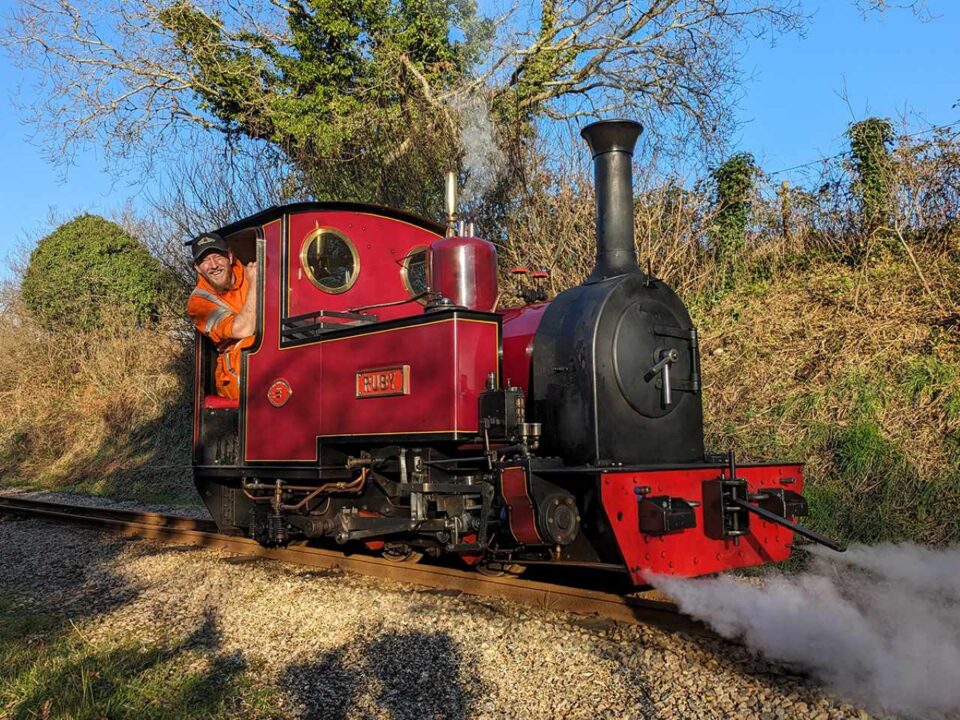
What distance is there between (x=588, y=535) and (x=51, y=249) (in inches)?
710

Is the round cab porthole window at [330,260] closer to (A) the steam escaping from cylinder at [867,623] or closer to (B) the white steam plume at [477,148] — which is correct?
(A) the steam escaping from cylinder at [867,623]

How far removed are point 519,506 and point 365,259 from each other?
2.56 m

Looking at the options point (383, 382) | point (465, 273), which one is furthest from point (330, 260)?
point (383, 382)

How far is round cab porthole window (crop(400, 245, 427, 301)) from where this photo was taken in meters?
6.13

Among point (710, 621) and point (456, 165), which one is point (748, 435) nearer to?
point (710, 621)

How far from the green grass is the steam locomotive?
147 cm

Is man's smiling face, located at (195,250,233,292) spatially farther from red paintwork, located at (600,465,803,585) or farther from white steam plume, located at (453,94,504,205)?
white steam plume, located at (453,94,504,205)

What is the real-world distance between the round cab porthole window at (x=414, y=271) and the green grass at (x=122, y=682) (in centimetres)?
305

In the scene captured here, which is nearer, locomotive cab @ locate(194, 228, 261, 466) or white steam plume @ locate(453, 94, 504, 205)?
locomotive cab @ locate(194, 228, 261, 466)

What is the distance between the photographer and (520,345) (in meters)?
4.86

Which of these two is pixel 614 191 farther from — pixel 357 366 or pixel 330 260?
pixel 330 260

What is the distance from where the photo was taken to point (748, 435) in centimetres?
743

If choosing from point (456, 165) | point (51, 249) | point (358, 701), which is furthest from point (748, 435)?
point (51, 249)

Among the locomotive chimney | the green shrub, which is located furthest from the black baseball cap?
the green shrub
